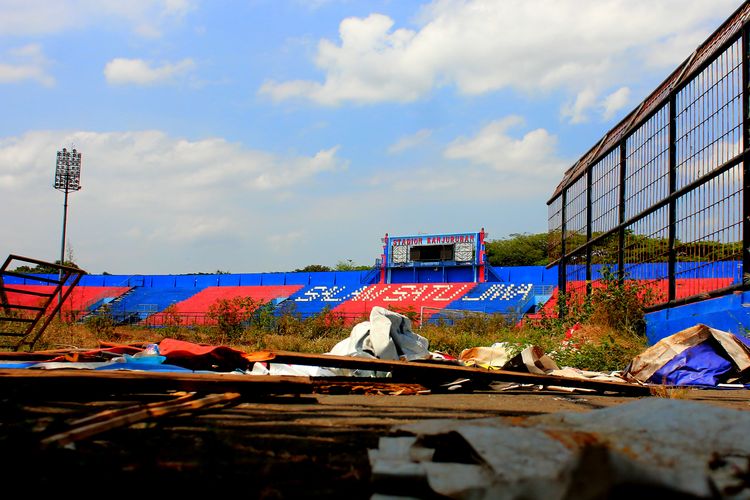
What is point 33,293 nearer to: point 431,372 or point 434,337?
point 431,372

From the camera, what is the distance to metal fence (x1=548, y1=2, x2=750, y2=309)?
22.3 feet

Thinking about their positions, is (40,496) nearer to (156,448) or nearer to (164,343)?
(156,448)

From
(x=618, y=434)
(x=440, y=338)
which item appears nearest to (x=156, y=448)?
(x=618, y=434)

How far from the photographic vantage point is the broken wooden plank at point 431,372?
4.94 metres

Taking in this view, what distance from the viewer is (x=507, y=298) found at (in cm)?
3466

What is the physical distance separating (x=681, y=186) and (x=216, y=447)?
689 cm

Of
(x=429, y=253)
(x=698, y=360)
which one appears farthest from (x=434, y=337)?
(x=429, y=253)

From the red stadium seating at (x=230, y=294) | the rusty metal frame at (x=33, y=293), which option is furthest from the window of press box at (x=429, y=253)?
the rusty metal frame at (x=33, y=293)

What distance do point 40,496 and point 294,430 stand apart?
1.25 metres

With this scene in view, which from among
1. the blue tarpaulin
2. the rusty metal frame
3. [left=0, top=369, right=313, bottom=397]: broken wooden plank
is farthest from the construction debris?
the rusty metal frame

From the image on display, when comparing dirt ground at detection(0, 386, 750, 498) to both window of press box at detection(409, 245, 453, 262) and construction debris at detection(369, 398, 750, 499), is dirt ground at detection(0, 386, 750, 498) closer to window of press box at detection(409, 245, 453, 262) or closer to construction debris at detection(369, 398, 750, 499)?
construction debris at detection(369, 398, 750, 499)

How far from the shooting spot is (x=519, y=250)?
58688mm

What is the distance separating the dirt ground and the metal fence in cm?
408

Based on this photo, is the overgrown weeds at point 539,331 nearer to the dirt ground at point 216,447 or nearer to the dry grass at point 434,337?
the dry grass at point 434,337
